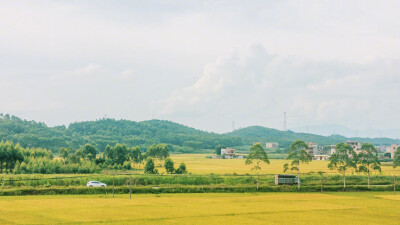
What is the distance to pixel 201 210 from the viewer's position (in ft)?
79.2

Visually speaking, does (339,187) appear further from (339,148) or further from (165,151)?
(165,151)

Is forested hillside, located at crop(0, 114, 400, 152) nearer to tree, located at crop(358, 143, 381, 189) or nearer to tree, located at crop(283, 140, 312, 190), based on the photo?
tree, located at crop(283, 140, 312, 190)

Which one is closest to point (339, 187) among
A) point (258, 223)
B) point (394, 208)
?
point (394, 208)

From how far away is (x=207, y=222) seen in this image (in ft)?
66.3

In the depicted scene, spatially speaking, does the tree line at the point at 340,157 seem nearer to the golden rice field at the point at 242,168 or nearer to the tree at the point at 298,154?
the tree at the point at 298,154

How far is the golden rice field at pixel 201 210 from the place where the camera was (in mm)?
20656

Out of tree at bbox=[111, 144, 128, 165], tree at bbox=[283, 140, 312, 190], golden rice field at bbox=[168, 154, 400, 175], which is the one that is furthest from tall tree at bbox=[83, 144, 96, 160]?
tree at bbox=[283, 140, 312, 190]

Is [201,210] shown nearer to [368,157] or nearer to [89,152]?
[368,157]

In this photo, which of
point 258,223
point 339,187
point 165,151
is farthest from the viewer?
point 165,151

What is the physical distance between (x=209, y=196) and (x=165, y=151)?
117 ft

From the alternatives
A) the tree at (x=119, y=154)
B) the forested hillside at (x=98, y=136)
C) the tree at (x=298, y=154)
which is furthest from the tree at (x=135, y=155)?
Result: the forested hillside at (x=98, y=136)

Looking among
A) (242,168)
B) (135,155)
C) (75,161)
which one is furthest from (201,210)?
(135,155)

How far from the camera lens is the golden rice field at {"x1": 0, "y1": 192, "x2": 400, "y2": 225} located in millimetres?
20656

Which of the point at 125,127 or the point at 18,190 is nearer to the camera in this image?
the point at 18,190
